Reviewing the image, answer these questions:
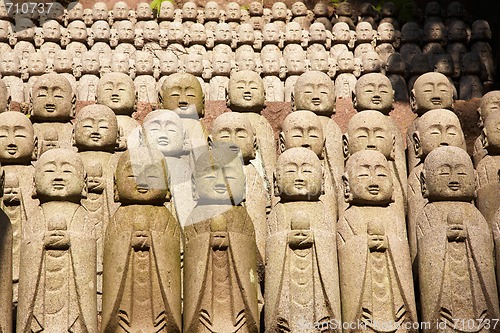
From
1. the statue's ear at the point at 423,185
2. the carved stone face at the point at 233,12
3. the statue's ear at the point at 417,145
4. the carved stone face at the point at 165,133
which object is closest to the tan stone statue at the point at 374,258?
the statue's ear at the point at 423,185

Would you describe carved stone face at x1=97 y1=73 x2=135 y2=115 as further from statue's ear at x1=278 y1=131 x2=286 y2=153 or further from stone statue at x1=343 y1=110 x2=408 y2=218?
stone statue at x1=343 y1=110 x2=408 y2=218

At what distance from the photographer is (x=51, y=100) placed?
536 inches

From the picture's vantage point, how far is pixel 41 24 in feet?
60.5

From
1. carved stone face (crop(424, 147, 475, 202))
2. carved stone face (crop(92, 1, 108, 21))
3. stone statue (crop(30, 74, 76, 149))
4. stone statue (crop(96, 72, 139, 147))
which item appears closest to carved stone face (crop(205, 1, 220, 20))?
carved stone face (crop(92, 1, 108, 21))

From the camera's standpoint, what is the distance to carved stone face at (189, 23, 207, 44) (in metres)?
18.2

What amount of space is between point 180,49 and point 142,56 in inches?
47.5

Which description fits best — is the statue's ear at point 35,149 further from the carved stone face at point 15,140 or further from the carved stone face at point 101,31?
the carved stone face at point 101,31

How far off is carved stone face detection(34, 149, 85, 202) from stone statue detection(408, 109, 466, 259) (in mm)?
3559

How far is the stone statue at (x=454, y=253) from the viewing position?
36.6 ft

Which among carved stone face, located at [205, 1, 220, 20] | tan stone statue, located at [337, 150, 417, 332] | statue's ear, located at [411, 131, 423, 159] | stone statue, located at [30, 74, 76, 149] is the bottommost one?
tan stone statue, located at [337, 150, 417, 332]

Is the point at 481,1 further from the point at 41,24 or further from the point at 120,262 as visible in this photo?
the point at 120,262

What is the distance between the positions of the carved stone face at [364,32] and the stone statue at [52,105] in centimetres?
584

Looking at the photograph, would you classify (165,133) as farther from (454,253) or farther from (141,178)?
(454,253)

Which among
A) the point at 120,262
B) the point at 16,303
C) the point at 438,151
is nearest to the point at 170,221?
the point at 120,262
